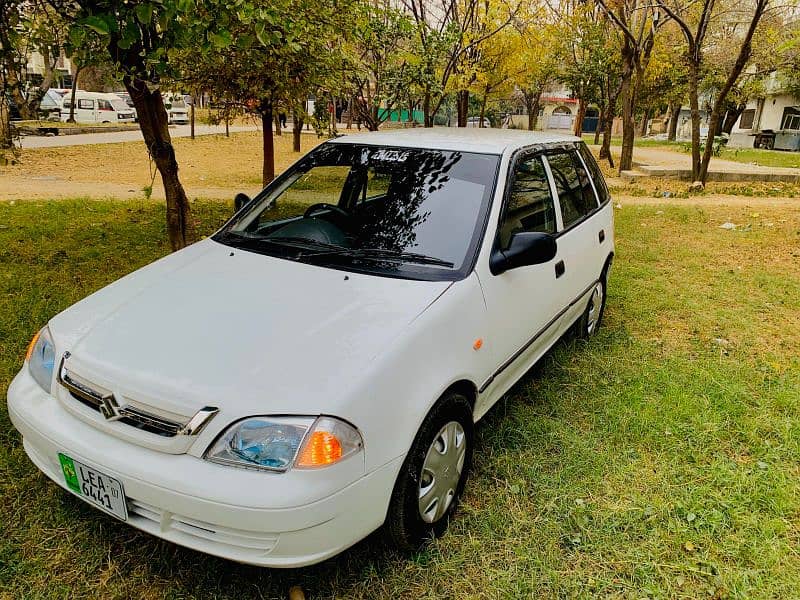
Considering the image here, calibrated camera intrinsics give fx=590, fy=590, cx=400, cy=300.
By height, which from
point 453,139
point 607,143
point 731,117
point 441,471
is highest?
point 731,117

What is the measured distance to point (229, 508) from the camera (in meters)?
1.87

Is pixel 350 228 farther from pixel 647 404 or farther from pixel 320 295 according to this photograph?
pixel 647 404

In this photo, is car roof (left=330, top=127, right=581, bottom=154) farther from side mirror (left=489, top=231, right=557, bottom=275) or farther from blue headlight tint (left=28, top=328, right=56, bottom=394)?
blue headlight tint (left=28, top=328, right=56, bottom=394)

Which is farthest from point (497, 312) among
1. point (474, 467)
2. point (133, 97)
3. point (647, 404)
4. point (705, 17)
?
point (705, 17)

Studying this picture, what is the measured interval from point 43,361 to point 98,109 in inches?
1206

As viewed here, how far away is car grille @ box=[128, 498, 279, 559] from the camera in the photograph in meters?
1.92

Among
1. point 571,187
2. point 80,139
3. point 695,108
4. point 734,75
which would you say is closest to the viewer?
point 571,187

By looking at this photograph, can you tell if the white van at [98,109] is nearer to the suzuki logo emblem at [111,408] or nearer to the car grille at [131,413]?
the car grille at [131,413]

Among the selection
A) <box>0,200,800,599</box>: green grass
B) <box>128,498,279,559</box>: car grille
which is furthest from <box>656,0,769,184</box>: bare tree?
<box>128,498,279,559</box>: car grille

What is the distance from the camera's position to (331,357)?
2.11 meters

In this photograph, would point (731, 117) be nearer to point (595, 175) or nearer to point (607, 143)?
point (607, 143)

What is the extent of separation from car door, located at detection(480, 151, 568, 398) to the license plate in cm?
157

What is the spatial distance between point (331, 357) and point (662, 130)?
55022 mm

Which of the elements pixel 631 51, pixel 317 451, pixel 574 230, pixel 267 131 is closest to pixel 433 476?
pixel 317 451
